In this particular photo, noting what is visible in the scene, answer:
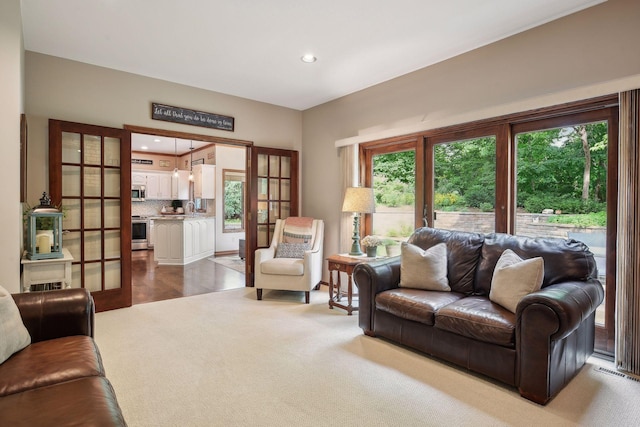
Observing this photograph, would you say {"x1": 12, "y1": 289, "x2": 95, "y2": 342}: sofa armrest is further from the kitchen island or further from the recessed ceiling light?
the kitchen island

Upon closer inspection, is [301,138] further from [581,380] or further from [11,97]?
[581,380]

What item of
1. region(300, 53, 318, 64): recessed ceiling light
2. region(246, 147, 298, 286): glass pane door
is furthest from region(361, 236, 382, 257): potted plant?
region(300, 53, 318, 64): recessed ceiling light

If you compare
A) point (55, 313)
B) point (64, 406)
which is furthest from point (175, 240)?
point (64, 406)

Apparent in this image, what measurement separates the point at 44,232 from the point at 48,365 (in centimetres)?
208

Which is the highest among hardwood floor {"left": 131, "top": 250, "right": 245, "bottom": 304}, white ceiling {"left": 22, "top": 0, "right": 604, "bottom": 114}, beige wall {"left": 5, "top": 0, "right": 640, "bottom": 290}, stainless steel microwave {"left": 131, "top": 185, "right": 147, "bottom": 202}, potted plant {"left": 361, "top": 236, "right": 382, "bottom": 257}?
white ceiling {"left": 22, "top": 0, "right": 604, "bottom": 114}

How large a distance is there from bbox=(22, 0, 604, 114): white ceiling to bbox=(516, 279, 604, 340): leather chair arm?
7.11 ft

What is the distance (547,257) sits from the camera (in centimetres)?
265

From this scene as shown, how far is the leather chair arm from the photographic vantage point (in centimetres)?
201

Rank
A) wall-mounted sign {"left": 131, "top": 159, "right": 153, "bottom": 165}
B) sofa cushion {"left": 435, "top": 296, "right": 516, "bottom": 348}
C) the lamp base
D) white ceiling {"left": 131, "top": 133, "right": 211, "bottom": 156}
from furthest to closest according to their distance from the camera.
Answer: wall-mounted sign {"left": 131, "top": 159, "right": 153, "bottom": 165}, white ceiling {"left": 131, "top": 133, "right": 211, "bottom": 156}, the lamp base, sofa cushion {"left": 435, "top": 296, "right": 516, "bottom": 348}

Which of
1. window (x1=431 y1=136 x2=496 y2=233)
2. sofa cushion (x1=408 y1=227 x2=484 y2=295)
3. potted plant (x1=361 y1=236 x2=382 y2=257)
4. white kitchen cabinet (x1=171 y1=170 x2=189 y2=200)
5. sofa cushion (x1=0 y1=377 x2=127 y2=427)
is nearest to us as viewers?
sofa cushion (x1=0 y1=377 x2=127 y2=427)

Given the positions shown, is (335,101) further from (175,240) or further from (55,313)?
(175,240)

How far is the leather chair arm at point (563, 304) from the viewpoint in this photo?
201 centimetres

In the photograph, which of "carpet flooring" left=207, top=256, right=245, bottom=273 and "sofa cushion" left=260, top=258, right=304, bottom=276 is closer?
"sofa cushion" left=260, top=258, right=304, bottom=276

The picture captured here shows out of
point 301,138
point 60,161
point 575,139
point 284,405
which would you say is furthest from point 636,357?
point 60,161
